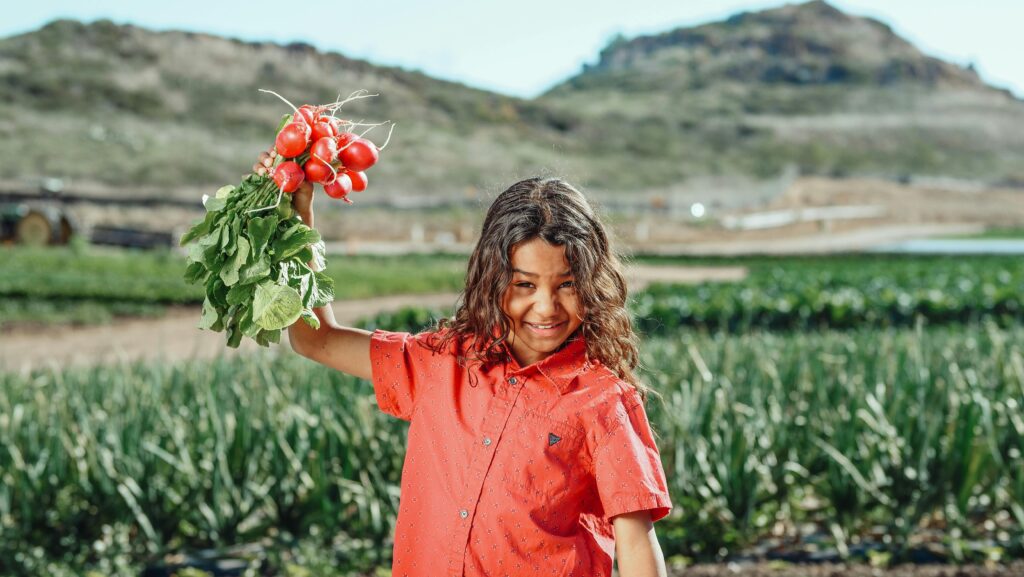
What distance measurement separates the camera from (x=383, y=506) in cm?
317

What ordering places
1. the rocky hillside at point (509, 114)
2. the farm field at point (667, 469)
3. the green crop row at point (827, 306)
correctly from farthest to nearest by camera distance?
the rocky hillside at point (509, 114) < the green crop row at point (827, 306) < the farm field at point (667, 469)

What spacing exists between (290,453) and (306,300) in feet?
5.66

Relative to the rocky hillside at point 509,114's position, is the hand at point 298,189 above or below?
below

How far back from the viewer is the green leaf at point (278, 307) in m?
1.47

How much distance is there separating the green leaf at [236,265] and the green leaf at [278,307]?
7 cm

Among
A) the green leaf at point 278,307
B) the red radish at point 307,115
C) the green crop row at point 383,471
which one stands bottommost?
the green crop row at point 383,471

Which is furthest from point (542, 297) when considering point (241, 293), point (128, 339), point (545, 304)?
point (128, 339)

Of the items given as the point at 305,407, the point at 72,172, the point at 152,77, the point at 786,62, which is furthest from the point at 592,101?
the point at 305,407

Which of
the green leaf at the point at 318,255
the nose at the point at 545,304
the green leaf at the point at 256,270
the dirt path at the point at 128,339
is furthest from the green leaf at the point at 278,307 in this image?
the dirt path at the point at 128,339

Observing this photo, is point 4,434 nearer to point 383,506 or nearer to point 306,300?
point 383,506

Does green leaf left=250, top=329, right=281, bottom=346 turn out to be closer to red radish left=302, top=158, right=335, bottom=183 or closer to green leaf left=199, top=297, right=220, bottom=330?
green leaf left=199, top=297, right=220, bottom=330

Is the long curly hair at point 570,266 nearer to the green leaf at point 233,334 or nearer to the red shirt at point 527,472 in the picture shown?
the red shirt at point 527,472

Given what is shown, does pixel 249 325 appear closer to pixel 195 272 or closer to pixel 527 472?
pixel 195 272

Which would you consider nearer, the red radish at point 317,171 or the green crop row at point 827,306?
the red radish at point 317,171
